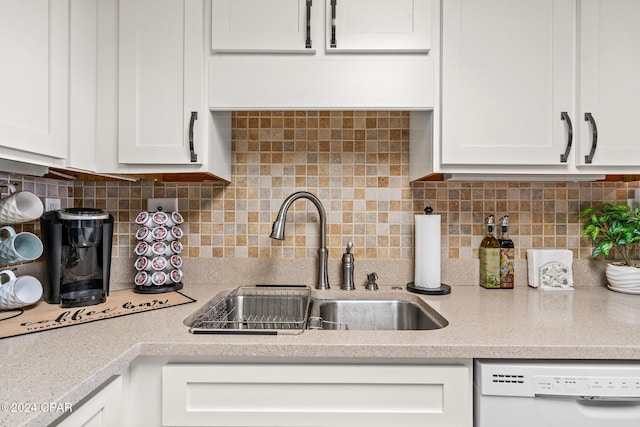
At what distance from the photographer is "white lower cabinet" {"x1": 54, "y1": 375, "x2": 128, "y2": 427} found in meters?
0.77

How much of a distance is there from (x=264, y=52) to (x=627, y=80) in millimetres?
1254

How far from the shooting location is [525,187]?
1672 millimetres

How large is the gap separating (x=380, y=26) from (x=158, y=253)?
45.7 inches

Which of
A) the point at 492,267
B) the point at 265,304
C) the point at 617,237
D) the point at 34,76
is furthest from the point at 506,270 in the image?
the point at 34,76

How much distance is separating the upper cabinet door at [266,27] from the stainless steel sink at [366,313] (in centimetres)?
96

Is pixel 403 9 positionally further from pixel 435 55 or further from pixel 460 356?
pixel 460 356

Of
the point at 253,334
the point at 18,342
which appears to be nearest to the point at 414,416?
the point at 253,334

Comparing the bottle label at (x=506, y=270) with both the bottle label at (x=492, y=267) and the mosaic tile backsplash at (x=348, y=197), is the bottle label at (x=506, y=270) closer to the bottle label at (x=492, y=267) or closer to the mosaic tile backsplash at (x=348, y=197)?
the bottle label at (x=492, y=267)

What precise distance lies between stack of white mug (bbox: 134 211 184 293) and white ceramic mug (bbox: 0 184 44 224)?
0.33 meters

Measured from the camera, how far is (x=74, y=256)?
129cm

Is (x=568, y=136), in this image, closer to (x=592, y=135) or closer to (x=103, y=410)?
(x=592, y=135)

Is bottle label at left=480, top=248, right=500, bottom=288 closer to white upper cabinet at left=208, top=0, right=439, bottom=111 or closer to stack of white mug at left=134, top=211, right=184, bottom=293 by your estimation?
white upper cabinet at left=208, top=0, right=439, bottom=111

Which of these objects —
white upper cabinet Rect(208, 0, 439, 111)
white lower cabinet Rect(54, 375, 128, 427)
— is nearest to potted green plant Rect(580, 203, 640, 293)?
white upper cabinet Rect(208, 0, 439, 111)

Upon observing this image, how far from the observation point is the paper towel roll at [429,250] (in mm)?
1506
